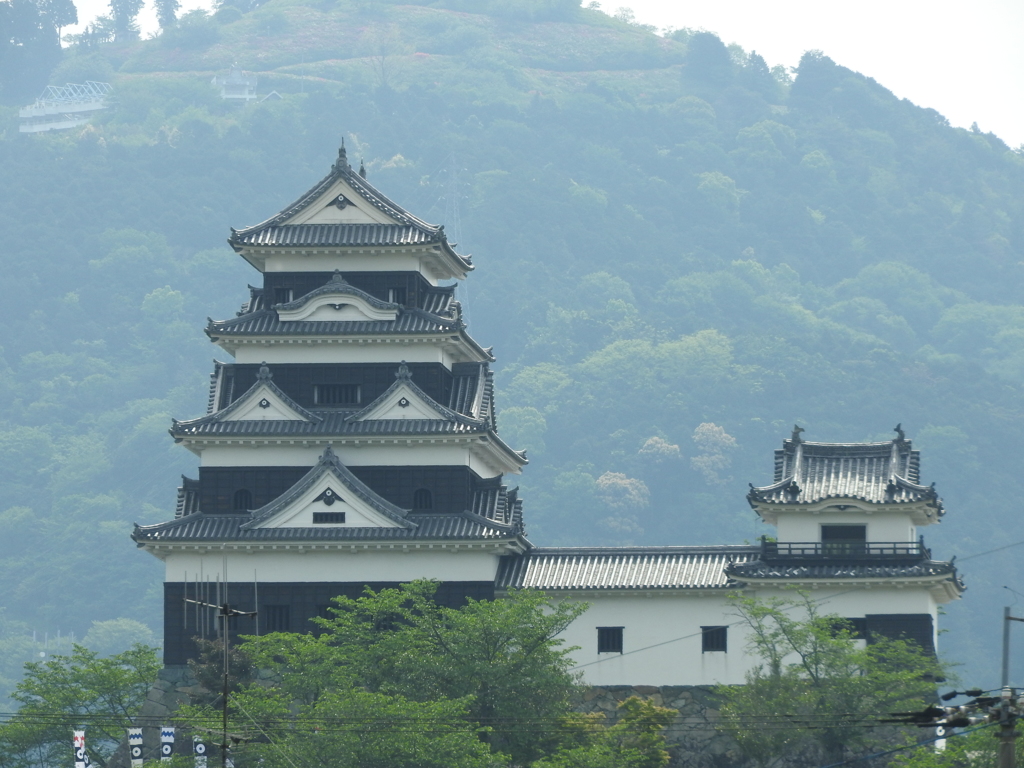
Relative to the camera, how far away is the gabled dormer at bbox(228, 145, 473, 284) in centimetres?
5531

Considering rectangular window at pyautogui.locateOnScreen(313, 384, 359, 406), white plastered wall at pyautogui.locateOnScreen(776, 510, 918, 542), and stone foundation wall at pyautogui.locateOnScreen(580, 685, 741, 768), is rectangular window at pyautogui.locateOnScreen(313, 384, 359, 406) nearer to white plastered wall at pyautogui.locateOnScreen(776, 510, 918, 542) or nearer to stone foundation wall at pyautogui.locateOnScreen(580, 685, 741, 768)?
stone foundation wall at pyautogui.locateOnScreen(580, 685, 741, 768)

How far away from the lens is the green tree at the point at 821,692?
4650cm

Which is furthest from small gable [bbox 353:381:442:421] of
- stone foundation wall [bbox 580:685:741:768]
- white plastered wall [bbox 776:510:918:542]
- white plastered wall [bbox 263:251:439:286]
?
white plastered wall [bbox 776:510:918:542]

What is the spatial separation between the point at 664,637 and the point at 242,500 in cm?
1160

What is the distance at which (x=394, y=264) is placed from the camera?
55.8 meters

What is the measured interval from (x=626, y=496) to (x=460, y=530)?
384 feet

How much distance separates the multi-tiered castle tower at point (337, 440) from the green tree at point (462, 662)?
8.89 feet

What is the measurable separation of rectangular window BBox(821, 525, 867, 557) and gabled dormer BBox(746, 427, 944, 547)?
25 millimetres

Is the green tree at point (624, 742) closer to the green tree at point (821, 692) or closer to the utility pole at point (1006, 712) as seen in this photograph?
the green tree at point (821, 692)

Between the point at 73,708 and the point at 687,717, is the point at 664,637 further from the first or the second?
the point at 73,708

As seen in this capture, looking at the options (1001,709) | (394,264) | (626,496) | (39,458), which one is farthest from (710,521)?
(1001,709)

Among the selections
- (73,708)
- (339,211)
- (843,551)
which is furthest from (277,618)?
(843,551)

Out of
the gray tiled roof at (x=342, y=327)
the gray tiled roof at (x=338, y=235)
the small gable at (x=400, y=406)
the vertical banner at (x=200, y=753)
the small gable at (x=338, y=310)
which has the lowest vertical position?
the vertical banner at (x=200, y=753)

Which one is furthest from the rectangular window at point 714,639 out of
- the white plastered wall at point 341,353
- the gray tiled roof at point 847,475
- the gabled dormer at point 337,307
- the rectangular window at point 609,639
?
the gabled dormer at point 337,307
